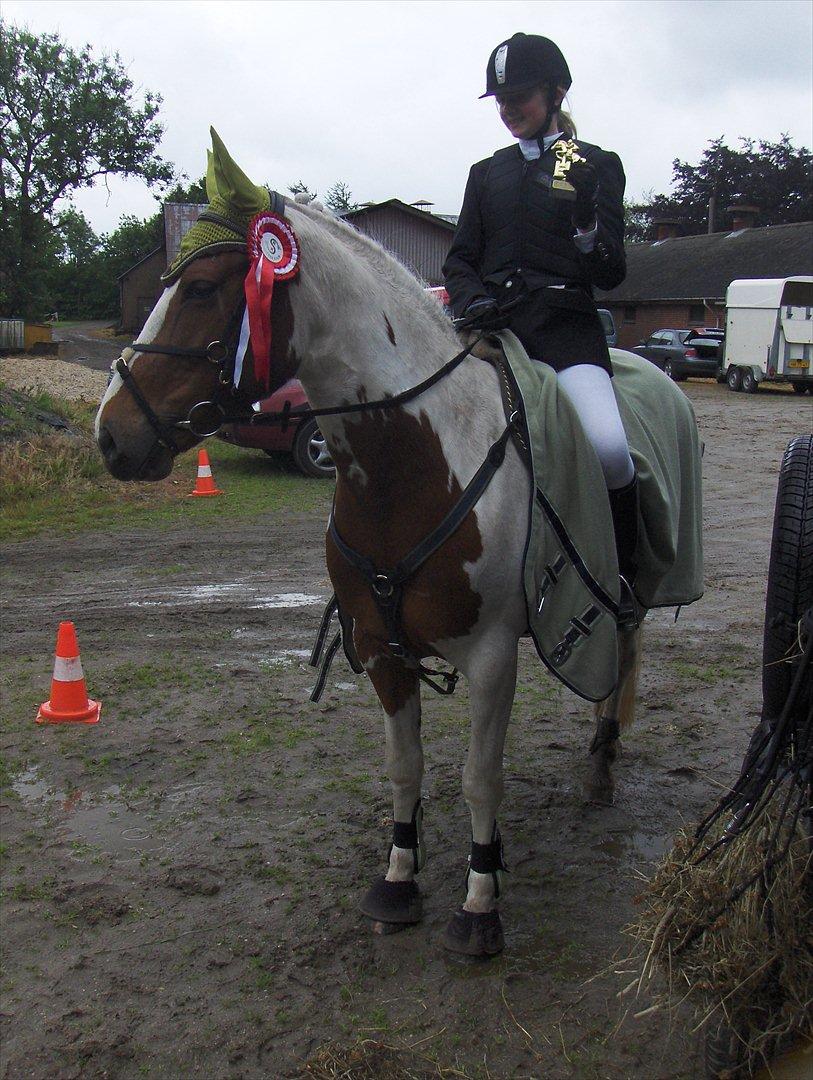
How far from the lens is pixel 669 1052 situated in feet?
9.28

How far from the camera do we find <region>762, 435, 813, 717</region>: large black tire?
300cm

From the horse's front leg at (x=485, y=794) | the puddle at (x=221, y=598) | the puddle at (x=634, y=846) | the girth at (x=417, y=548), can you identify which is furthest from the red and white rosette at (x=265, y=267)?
the puddle at (x=221, y=598)

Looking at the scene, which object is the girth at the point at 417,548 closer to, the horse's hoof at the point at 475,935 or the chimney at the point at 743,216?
the horse's hoof at the point at 475,935

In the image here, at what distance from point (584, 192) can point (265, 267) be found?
45.0 inches

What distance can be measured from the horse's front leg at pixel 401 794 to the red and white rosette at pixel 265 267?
125 cm

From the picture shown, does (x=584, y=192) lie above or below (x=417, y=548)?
above

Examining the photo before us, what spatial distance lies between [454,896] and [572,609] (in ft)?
4.23

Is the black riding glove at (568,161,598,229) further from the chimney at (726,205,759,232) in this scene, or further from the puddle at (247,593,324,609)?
the chimney at (726,205,759,232)

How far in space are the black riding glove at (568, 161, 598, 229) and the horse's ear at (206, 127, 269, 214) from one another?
1045mm

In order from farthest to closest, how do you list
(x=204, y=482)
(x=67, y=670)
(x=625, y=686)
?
(x=204, y=482) < (x=67, y=670) < (x=625, y=686)

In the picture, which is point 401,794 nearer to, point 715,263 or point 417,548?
point 417,548

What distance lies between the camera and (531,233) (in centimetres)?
351

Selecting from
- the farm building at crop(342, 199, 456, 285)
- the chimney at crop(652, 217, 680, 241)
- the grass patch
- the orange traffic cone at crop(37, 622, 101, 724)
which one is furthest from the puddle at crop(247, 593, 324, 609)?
the chimney at crop(652, 217, 680, 241)

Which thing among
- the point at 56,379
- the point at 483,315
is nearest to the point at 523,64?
the point at 483,315
